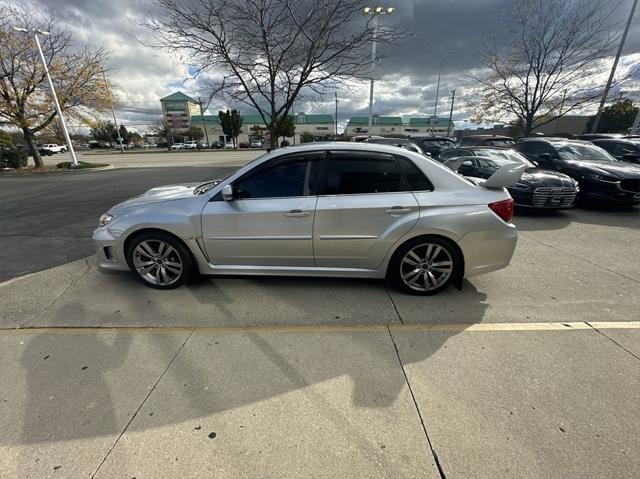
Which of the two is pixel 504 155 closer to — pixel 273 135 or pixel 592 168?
pixel 592 168

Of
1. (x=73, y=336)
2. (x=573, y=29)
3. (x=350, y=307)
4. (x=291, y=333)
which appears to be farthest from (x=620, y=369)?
(x=573, y=29)

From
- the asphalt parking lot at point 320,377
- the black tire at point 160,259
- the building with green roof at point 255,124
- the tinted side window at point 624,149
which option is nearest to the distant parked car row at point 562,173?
the asphalt parking lot at point 320,377

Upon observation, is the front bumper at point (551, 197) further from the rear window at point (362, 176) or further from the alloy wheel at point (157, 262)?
the alloy wheel at point (157, 262)

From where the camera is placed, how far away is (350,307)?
3094mm

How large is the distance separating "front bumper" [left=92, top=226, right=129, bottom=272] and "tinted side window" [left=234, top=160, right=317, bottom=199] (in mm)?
1586

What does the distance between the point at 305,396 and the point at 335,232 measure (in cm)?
161

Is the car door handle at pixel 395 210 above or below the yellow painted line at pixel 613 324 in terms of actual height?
above

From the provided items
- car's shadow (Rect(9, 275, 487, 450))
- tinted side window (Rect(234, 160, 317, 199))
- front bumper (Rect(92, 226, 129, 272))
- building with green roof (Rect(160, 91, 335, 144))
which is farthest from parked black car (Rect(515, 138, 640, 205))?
building with green roof (Rect(160, 91, 335, 144))

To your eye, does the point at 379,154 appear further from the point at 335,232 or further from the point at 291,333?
the point at 291,333

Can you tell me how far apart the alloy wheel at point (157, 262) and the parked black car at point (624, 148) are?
13769 mm

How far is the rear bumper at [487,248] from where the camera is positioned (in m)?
3.11

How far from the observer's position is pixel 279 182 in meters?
3.21

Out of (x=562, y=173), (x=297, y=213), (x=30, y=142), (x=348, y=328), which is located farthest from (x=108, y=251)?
(x=30, y=142)

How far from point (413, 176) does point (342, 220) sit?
0.90 meters
